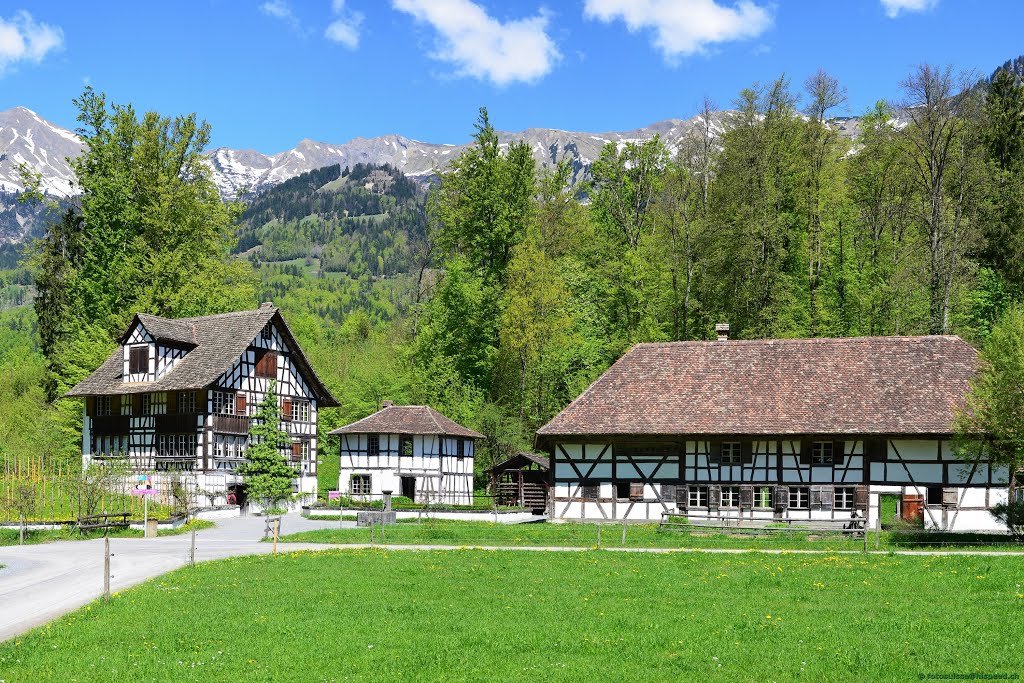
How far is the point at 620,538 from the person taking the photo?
37.4m

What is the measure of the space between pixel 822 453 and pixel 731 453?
376 cm

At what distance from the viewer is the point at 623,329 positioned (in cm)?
6169

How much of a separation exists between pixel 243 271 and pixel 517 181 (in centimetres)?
2036

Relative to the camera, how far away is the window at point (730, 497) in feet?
149

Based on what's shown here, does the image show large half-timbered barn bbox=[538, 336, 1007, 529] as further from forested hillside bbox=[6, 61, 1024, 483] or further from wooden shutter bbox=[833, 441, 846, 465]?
forested hillside bbox=[6, 61, 1024, 483]

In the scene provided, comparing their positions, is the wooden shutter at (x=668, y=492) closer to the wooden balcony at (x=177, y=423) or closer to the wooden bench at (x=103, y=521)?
the wooden bench at (x=103, y=521)

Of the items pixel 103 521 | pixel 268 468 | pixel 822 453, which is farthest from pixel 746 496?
pixel 103 521

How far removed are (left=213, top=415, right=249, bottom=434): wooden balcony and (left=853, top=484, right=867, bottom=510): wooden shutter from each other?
3433 cm

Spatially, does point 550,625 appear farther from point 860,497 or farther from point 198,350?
point 198,350

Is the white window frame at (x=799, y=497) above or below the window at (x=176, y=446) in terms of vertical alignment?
below

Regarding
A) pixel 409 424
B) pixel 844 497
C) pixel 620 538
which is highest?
pixel 409 424

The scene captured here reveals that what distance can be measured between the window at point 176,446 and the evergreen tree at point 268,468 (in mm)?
3490

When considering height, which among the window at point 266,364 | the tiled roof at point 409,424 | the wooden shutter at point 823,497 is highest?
the window at point 266,364

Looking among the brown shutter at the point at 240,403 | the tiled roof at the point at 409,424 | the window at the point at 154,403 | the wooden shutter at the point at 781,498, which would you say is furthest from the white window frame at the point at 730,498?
the window at the point at 154,403
